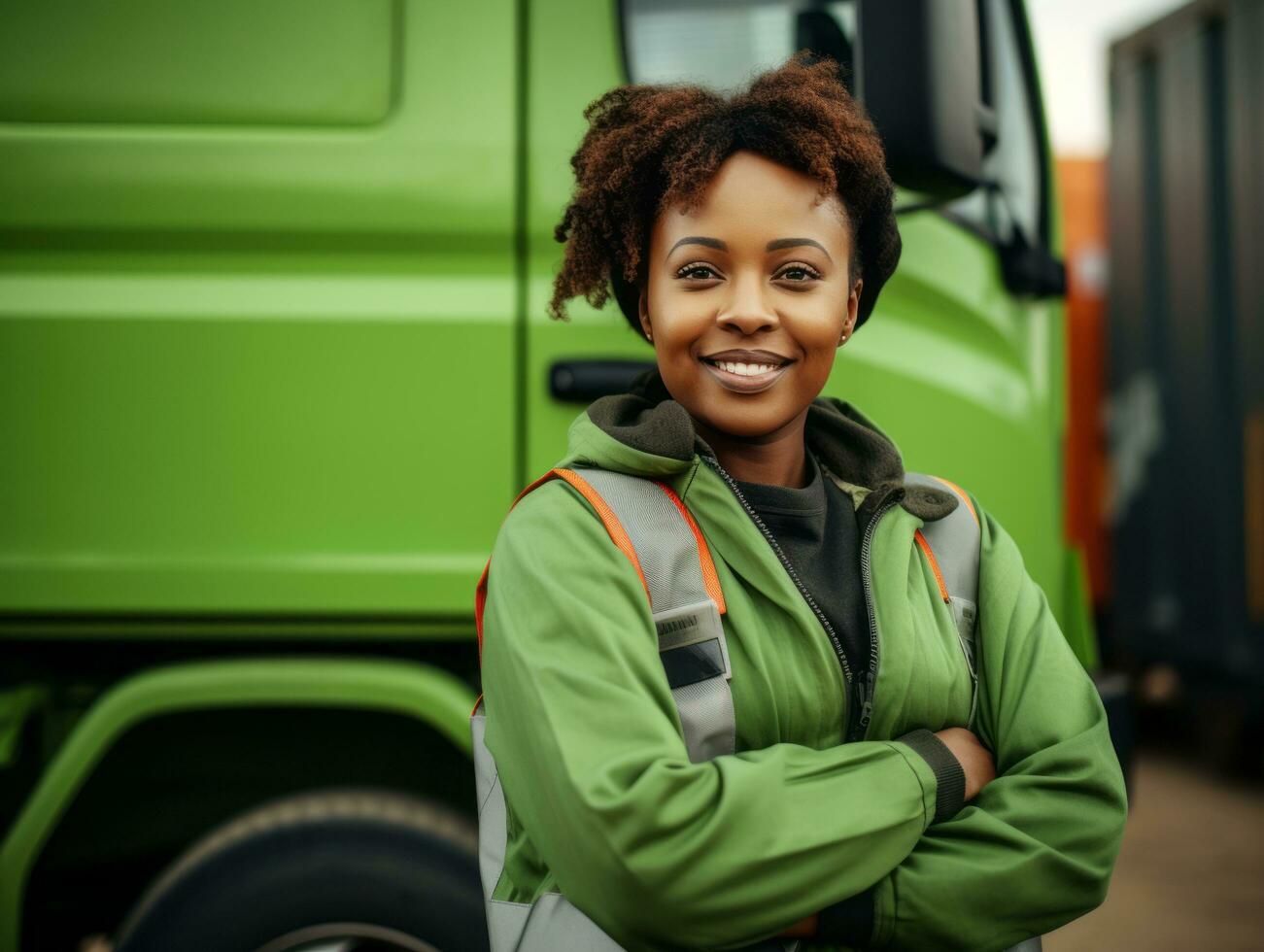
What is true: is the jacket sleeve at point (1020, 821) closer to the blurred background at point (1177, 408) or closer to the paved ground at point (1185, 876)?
the paved ground at point (1185, 876)

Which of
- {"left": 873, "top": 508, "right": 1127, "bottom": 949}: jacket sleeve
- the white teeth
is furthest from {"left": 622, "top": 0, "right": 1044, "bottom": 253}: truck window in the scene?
{"left": 873, "top": 508, "right": 1127, "bottom": 949}: jacket sleeve

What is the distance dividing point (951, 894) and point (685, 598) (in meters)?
0.42

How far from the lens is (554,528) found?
4.20 feet

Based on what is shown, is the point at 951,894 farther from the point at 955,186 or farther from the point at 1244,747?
the point at 1244,747

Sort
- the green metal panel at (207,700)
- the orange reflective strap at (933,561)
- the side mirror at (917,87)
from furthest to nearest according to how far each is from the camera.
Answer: the green metal panel at (207,700) < the side mirror at (917,87) < the orange reflective strap at (933,561)

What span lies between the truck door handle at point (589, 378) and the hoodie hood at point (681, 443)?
275 millimetres

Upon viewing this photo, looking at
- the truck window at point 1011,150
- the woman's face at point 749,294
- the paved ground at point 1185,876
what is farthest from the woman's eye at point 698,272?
the paved ground at point 1185,876

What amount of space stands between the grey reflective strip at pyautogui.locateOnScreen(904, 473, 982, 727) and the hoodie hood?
3 centimetres

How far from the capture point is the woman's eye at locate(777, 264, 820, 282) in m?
1.35

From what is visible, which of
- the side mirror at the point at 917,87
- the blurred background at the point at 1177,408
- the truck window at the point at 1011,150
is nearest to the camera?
the side mirror at the point at 917,87

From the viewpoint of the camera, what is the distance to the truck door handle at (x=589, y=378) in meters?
1.82

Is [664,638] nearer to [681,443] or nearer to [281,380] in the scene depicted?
[681,443]

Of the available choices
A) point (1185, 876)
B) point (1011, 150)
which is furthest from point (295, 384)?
point (1185, 876)

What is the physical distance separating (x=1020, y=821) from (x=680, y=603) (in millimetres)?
449
